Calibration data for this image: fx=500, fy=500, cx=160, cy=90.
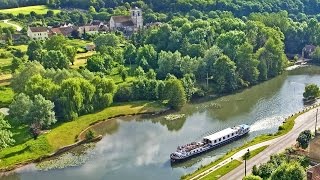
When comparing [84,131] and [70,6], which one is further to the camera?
[70,6]

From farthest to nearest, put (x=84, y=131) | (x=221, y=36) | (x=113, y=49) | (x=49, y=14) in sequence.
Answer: (x=49, y=14)
(x=113, y=49)
(x=221, y=36)
(x=84, y=131)

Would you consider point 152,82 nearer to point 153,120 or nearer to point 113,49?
point 153,120

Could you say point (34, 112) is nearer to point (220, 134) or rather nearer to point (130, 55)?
point (220, 134)

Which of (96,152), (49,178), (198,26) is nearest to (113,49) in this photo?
(198,26)

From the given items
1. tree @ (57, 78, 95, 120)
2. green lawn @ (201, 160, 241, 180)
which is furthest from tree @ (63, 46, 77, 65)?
green lawn @ (201, 160, 241, 180)

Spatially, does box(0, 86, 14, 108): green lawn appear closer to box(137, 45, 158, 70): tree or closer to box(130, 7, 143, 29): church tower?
box(137, 45, 158, 70): tree

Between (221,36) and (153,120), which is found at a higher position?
(221,36)

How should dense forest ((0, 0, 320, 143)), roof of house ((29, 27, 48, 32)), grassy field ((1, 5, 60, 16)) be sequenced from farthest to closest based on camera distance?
1. grassy field ((1, 5, 60, 16))
2. roof of house ((29, 27, 48, 32))
3. dense forest ((0, 0, 320, 143))
